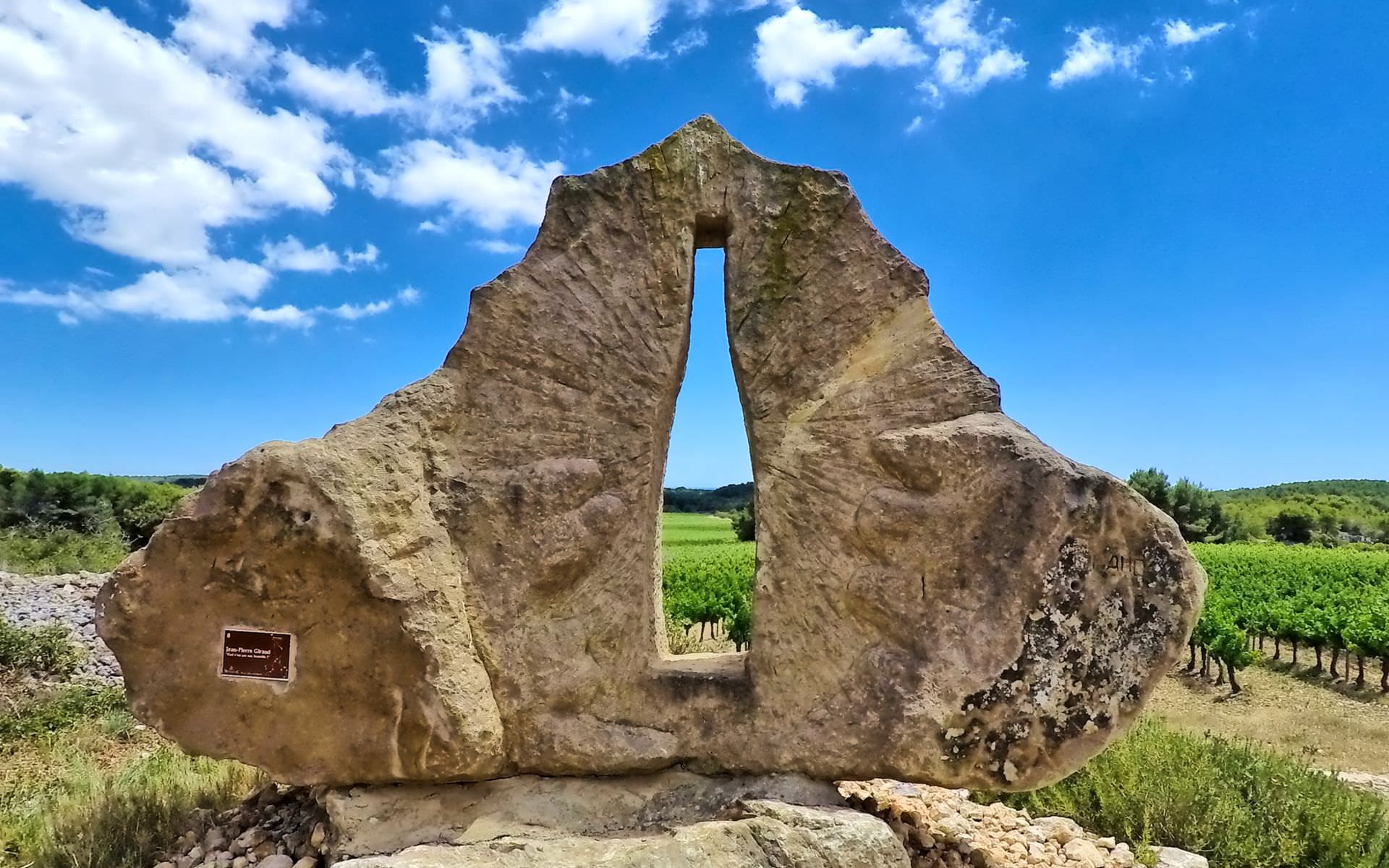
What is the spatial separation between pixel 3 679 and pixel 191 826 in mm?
5540

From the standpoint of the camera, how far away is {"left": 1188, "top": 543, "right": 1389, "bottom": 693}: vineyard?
14.9 m

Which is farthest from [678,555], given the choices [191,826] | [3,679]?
[191,826]

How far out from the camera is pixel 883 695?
162 inches

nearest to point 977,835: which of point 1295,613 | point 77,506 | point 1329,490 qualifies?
point 1295,613

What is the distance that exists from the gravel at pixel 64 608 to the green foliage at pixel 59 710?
2.14ft

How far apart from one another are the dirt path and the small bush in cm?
1307

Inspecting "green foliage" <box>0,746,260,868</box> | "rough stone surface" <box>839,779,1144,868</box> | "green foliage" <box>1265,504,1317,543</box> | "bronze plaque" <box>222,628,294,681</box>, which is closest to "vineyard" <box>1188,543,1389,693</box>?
"rough stone surface" <box>839,779,1144,868</box>

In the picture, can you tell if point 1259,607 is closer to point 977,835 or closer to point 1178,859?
point 1178,859

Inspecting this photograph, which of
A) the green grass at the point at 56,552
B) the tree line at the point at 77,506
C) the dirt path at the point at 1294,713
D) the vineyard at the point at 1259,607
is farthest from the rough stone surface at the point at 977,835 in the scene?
the tree line at the point at 77,506

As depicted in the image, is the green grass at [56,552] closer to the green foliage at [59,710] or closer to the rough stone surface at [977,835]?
the green foliage at [59,710]

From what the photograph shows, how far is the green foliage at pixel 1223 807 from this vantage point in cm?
532

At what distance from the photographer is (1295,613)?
1792cm

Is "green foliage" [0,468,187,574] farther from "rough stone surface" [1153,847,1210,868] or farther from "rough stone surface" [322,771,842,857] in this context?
"rough stone surface" [1153,847,1210,868]

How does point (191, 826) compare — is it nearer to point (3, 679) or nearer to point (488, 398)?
point (488, 398)
